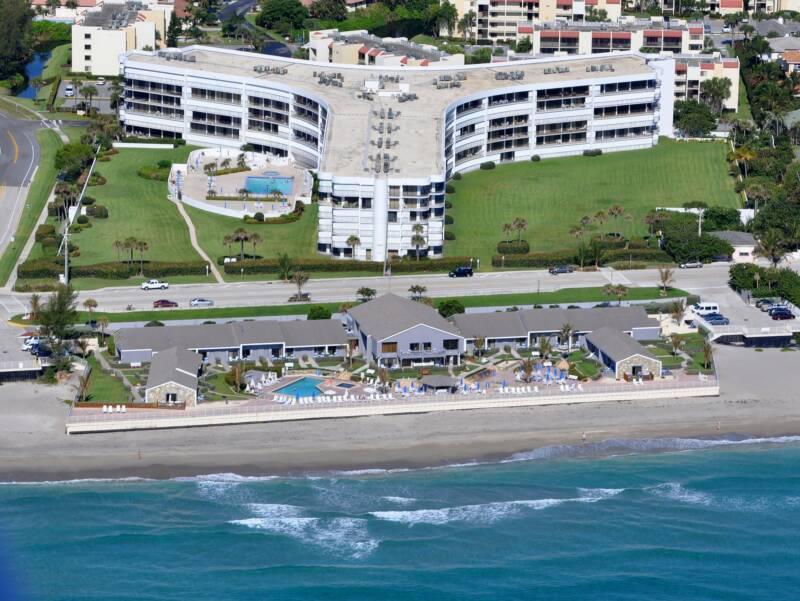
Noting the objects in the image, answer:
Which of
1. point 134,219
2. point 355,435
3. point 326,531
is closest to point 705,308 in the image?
point 355,435

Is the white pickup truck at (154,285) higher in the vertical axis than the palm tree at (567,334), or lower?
higher

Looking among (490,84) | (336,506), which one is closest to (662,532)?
(336,506)

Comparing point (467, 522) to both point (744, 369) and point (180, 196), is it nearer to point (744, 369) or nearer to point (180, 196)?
point (744, 369)

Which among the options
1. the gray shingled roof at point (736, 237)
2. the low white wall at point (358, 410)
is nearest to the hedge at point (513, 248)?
the gray shingled roof at point (736, 237)

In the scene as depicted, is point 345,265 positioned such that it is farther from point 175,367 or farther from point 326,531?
point 326,531

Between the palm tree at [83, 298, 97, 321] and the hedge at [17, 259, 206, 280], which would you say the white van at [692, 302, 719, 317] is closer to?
the hedge at [17, 259, 206, 280]

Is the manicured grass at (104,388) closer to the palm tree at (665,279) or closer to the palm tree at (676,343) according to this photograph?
the palm tree at (676,343)
